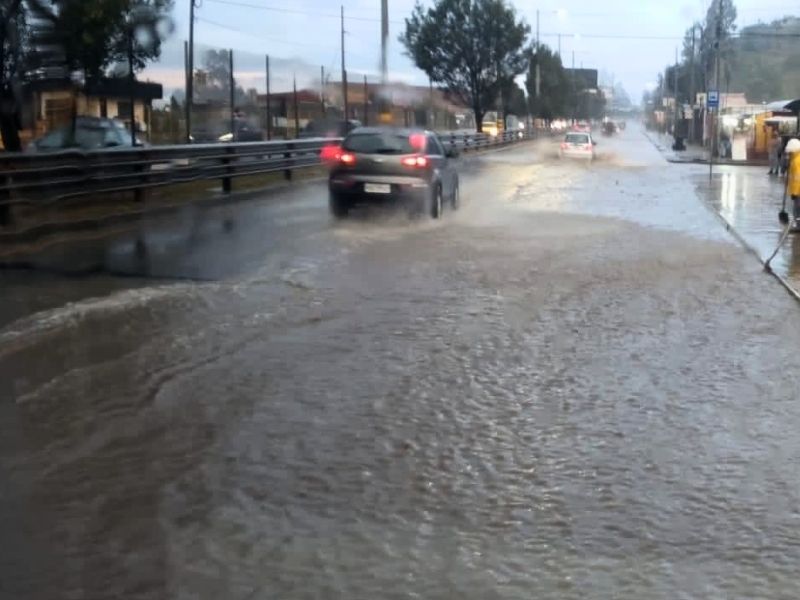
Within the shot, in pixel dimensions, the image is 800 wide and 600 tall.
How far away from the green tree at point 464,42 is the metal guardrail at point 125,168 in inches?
1405

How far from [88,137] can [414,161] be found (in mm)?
7249

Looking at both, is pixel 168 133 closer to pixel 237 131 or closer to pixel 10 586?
pixel 237 131

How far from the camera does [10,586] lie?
466cm

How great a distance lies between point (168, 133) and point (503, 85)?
129ft

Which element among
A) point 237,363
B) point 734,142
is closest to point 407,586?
point 237,363

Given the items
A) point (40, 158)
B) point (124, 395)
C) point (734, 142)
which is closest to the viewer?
point (124, 395)

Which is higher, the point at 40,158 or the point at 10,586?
the point at 40,158

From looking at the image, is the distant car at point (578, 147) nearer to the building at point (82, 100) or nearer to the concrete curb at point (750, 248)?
the concrete curb at point (750, 248)

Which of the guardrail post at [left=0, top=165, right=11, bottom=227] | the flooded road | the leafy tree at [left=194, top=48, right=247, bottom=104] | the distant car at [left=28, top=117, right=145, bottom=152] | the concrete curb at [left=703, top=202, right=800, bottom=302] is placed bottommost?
the flooded road

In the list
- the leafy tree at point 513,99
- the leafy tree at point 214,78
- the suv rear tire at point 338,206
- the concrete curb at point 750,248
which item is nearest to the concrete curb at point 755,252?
the concrete curb at point 750,248

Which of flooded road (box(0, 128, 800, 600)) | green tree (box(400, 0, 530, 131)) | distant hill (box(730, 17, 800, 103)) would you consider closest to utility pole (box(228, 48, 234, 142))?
flooded road (box(0, 128, 800, 600))

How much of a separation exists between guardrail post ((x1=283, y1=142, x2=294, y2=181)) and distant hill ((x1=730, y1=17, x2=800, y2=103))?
5225cm

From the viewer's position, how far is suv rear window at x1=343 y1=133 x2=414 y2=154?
19.7m

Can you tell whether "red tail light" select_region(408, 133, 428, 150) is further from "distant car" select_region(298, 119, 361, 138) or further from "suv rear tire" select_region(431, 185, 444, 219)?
"distant car" select_region(298, 119, 361, 138)
